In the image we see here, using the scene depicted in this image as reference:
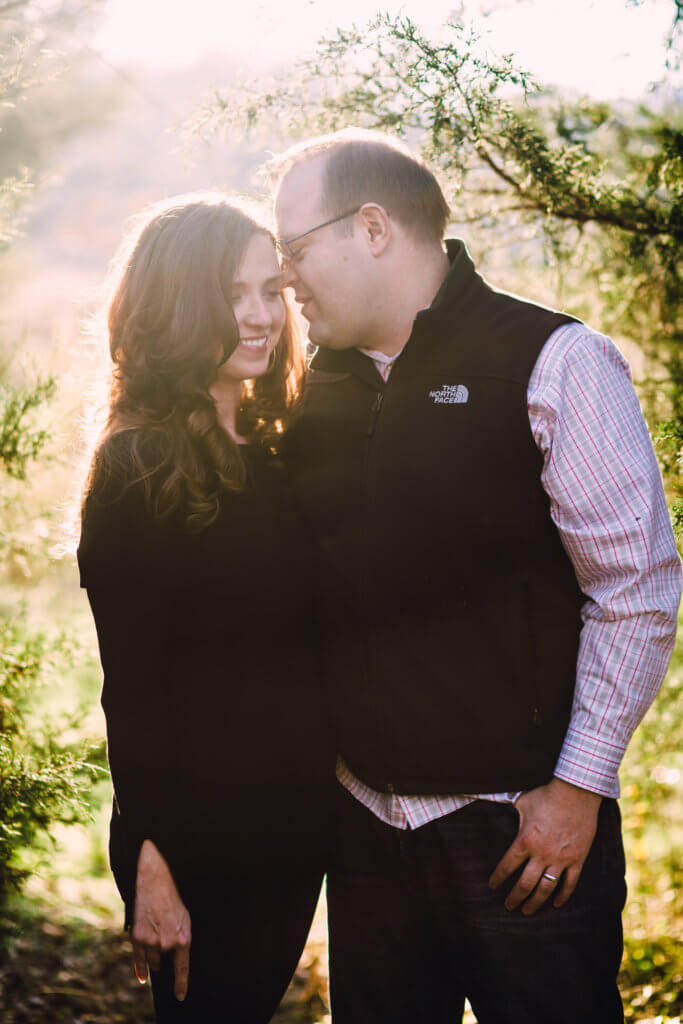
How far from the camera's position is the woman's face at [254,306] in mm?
2232

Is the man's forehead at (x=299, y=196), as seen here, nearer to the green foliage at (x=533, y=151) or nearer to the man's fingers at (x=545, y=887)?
the green foliage at (x=533, y=151)

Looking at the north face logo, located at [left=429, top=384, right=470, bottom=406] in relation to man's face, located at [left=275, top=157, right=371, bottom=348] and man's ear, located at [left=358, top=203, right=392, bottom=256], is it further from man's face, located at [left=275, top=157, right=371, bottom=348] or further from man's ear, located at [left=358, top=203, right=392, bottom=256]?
man's ear, located at [left=358, top=203, right=392, bottom=256]

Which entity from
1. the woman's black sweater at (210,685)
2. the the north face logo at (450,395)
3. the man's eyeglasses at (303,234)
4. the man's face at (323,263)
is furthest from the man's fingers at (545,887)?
the man's eyeglasses at (303,234)

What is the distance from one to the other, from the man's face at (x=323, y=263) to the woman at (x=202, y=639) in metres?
0.13

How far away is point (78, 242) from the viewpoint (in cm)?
1475

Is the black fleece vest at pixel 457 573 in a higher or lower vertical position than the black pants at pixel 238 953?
higher

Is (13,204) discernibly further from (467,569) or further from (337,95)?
(467,569)

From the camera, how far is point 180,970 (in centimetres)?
201

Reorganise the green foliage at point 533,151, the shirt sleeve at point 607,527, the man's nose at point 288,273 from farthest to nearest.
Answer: the green foliage at point 533,151 → the man's nose at point 288,273 → the shirt sleeve at point 607,527

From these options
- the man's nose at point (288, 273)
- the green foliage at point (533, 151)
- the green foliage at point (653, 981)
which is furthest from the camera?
the green foliage at point (653, 981)

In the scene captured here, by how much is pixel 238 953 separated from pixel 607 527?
55.8 inches

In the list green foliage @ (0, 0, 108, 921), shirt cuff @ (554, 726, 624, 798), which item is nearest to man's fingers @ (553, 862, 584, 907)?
shirt cuff @ (554, 726, 624, 798)

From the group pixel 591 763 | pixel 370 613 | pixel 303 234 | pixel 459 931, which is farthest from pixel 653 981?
pixel 303 234

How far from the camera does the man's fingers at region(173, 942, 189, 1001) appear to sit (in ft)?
6.56
